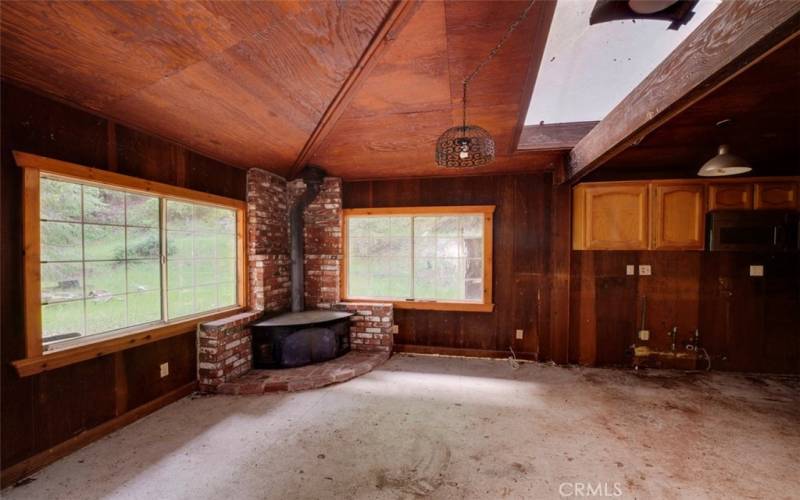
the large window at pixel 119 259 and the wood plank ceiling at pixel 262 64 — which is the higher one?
the wood plank ceiling at pixel 262 64

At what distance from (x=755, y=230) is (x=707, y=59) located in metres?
3.21

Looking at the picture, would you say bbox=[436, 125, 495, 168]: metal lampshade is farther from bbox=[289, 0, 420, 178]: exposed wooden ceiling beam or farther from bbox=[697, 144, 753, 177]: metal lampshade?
bbox=[697, 144, 753, 177]: metal lampshade

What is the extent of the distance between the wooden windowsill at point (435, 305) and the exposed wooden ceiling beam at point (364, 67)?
221cm

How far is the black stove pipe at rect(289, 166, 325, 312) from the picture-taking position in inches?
159

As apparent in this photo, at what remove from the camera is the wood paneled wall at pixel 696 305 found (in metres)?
3.50

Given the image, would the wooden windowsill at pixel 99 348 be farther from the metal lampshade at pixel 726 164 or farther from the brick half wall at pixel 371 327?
the metal lampshade at pixel 726 164

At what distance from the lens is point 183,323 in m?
2.86

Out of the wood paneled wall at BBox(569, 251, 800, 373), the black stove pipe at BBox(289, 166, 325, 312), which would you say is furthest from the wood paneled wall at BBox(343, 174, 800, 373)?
the black stove pipe at BBox(289, 166, 325, 312)

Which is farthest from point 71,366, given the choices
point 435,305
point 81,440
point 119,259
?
point 435,305

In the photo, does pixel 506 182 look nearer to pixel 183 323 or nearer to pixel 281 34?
pixel 281 34

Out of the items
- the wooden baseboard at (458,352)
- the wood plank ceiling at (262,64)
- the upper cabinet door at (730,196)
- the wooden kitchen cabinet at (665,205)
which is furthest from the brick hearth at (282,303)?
the upper cabinet door at (730,196)

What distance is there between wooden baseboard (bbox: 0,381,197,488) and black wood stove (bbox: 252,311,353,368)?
754 mm

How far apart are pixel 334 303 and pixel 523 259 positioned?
2.69 meters

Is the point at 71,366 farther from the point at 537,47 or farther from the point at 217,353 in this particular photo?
the point at 537,47
